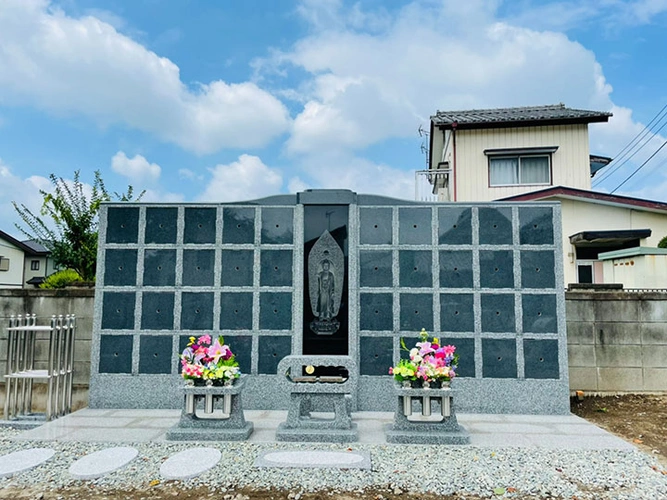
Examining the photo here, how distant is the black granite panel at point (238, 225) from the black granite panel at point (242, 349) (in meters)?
1.15

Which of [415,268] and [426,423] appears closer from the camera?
[426,423]

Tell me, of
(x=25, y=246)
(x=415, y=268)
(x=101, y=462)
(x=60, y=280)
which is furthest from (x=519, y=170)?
(x=25, y=246)

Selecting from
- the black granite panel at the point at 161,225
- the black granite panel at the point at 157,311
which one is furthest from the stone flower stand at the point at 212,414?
the black granite panel at the point at 161,225

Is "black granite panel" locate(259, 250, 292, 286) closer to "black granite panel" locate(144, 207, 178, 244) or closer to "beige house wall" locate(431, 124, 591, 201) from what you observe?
"black granite panel" locate(144, 207, 178, 244)

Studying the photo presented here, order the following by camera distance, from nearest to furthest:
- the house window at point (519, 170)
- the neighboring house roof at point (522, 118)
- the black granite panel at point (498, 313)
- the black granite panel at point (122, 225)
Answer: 1. the black granite panel at point (498, 313)
2. the black granite panel at point (122, 225)
3. the neighboring house roof at point (522, 118)
4. the house window at point (519, 170)

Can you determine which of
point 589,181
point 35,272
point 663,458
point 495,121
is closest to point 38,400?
point 663,458

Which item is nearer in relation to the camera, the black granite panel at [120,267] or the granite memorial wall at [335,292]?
the granite memorial wall at [335,292]

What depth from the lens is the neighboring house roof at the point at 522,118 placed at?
438 inches

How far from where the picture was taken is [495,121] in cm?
1125

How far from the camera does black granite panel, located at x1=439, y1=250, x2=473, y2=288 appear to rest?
17.9 feet

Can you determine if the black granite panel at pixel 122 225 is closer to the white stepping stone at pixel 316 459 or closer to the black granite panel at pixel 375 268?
the black granite panel at pixel 375 268

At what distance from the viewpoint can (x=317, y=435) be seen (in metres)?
4.16

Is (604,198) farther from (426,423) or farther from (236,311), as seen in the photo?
(236,311)

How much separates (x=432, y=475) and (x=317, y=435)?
1153 mm
